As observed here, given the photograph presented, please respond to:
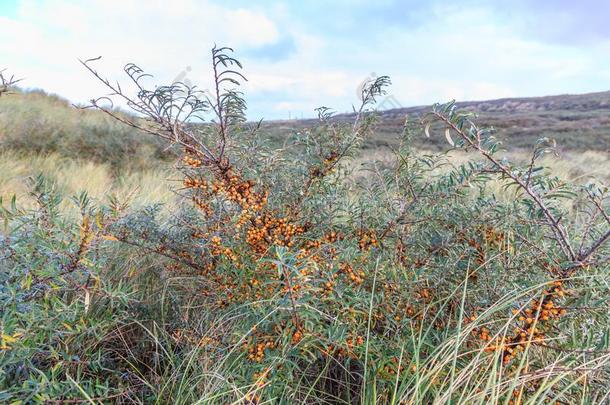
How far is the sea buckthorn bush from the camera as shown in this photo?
1.21 m

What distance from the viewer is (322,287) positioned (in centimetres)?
134

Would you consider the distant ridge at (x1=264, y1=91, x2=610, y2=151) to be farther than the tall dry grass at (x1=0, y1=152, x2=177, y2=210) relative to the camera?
Yes

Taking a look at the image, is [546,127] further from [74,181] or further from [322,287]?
[322,287]

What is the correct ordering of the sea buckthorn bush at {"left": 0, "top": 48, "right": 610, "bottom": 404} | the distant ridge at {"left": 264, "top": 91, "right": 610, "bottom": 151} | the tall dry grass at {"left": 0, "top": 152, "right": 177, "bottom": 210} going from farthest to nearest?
the distant ridge at {"left": 264, "top": 91, "right": 610, "bottom": 151}
the tall dry grass at {"left": 0, "top": 152, "right": 177, "bottom": 210}
the sea buckthorn bush at {"left": 0, "top": 48, "right": 610, "bottom": 404}

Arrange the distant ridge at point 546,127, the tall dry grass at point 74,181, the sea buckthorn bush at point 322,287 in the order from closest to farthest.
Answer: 1. the sea buckthorn bush at point 322,287
2. the tall dry grass at point 74,181
3. the distant ridge at point 546,127

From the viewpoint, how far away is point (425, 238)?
5.25ft

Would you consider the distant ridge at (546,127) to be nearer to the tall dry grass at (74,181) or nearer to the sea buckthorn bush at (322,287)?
the tall dry grass at (74,181)

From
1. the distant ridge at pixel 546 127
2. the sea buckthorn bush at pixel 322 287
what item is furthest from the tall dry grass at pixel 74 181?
the distant ridge at pixel 546 127

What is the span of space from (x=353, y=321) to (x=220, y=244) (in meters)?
0.53

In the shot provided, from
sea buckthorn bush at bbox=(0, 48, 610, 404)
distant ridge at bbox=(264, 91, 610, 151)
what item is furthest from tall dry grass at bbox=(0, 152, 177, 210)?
distant ridge at bbox=(264, 91, 610, 151)

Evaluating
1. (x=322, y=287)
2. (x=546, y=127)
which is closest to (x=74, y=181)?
(x=322, y=287)

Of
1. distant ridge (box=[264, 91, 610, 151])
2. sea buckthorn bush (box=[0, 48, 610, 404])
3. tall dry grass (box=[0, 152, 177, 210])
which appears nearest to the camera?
sea buckthorn bush (box=[0, 48, 610, 404])

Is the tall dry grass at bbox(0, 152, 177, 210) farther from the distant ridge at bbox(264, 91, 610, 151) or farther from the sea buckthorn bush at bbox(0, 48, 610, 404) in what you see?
the distant ridge at bbox(264, 91, 610, 151)

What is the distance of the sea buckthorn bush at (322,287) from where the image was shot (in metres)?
1.21
